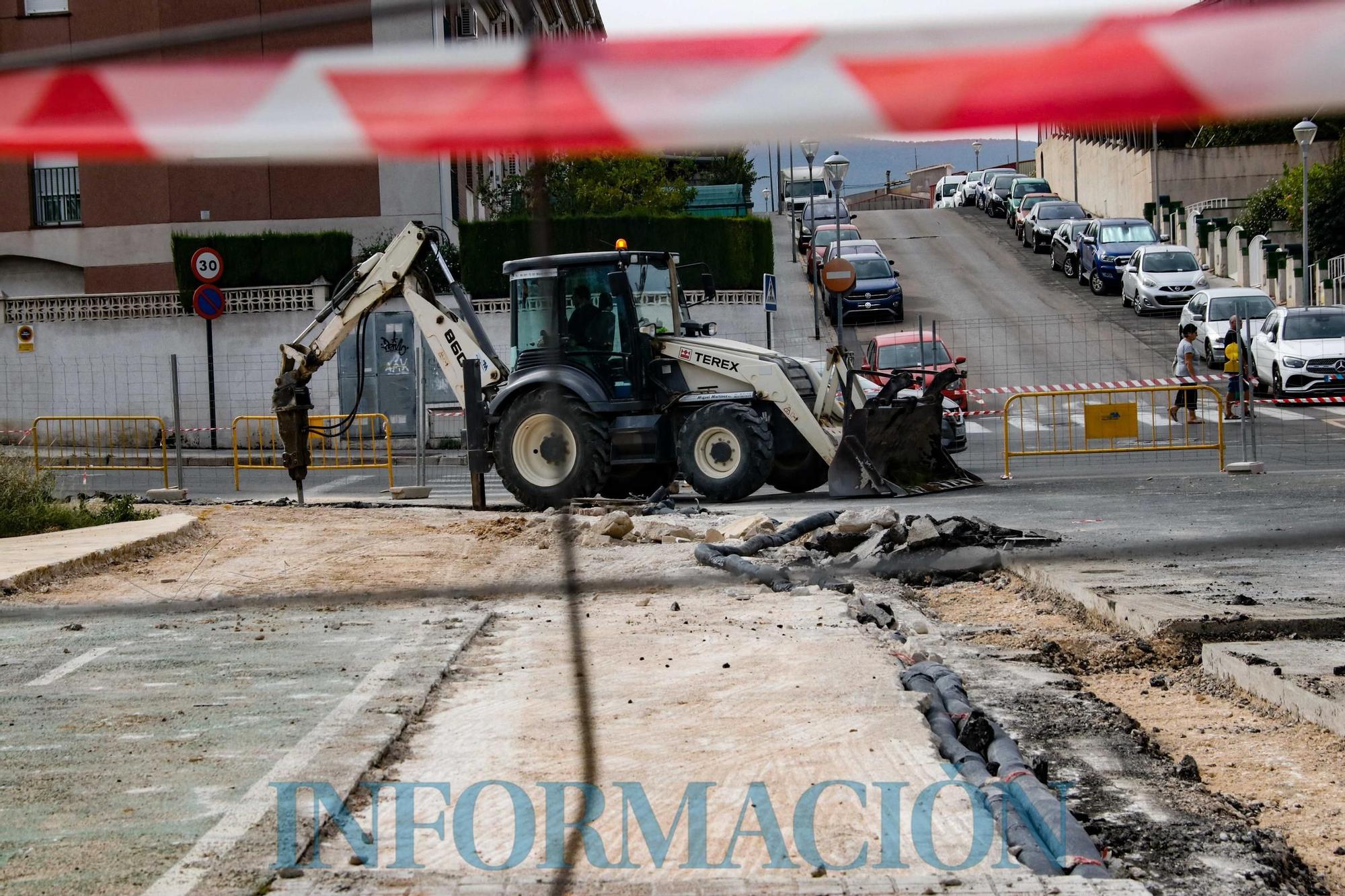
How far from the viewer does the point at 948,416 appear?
18.3m

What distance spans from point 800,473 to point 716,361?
5.48 ft

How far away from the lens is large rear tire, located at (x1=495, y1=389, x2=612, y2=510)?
14.3m

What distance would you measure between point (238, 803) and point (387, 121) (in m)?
3.57

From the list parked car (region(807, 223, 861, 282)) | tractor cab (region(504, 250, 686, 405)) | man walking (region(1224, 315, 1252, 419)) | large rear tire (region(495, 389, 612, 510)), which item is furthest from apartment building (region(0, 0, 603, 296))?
parked car (region(807, 223, 861, 282))

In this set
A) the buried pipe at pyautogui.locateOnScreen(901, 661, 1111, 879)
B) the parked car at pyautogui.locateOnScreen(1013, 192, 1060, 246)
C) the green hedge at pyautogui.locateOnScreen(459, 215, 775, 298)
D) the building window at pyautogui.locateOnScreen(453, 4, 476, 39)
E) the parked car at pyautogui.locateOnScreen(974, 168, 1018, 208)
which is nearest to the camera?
the building window at pyautogui.locateOnScreen(453, 4, 476, 39)

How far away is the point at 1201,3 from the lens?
1.81 metres

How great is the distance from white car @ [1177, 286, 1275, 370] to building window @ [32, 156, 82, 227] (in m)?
25.4

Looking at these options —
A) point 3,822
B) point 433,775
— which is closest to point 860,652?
point 433,775

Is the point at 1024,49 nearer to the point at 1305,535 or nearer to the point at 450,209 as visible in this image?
the point at 1305,535

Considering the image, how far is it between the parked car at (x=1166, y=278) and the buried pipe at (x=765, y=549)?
69.8 feet

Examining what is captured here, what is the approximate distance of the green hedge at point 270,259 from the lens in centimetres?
480

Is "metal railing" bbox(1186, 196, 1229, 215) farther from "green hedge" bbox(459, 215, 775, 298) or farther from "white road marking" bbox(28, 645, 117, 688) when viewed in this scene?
"white road marking" bbox(28, 645, 117, 688)

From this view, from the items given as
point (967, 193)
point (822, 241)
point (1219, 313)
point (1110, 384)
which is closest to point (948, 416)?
point (1110, 384)

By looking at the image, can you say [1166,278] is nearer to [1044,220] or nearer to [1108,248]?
[1108,248]
